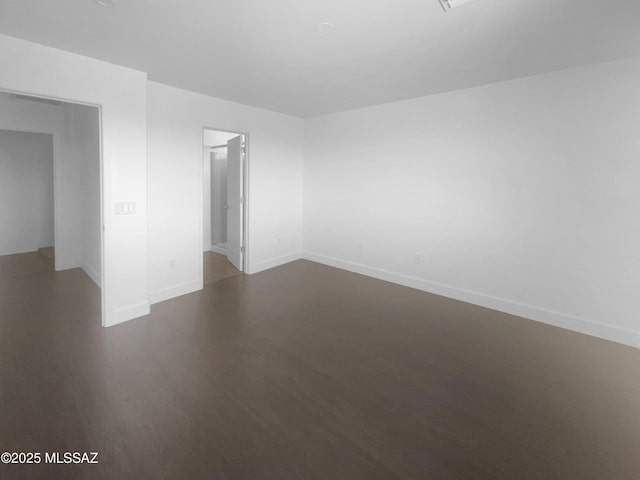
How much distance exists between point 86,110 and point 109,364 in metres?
3.81

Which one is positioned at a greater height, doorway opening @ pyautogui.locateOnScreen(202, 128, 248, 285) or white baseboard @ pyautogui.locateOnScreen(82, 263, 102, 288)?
doorway opening @ pyautogui.locateOnScreen(202, 128, 248, 285)

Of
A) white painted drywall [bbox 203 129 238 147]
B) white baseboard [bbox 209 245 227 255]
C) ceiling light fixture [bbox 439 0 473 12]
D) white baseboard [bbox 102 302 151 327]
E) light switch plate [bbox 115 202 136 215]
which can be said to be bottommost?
white baseboard [bbox 102 302 151 327]

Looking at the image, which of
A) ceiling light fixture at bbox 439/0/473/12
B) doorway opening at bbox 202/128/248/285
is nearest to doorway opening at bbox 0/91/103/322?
doorway opening at bbox 202/128/248/285

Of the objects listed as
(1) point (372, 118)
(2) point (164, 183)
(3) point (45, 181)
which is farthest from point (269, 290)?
(3) point (45, 181)

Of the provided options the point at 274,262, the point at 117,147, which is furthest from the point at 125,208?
the point at 274,262

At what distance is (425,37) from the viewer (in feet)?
8.24

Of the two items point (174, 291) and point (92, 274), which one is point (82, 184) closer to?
point (92, 274)

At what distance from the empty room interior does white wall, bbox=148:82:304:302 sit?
36 millimetres

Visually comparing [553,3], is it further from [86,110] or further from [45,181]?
[45,181]

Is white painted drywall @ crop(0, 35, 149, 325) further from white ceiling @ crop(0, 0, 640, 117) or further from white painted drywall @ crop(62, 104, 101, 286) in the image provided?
white painted drywall @ crop(62, 104, 101, 286)

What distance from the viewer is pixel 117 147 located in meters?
3.20

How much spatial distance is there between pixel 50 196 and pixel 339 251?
5990 mm

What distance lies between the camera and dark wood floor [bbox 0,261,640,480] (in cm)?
172

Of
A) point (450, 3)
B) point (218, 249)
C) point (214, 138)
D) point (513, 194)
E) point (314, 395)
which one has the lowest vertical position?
point (314, 395)
